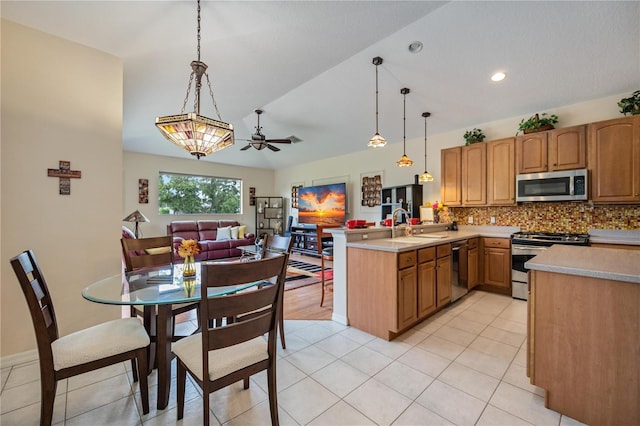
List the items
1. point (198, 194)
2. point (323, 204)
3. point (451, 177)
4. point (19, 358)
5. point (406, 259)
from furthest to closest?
point (198, 194)
point (323, 204)
point (451, 177)
point (406, 259)
point (19, 358)

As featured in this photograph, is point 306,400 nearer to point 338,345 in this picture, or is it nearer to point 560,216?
point 338,345

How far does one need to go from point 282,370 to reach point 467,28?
12.7ft

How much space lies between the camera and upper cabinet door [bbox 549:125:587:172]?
3.43 metres

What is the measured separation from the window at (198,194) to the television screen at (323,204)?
223 centimetres

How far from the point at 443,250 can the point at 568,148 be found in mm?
2334

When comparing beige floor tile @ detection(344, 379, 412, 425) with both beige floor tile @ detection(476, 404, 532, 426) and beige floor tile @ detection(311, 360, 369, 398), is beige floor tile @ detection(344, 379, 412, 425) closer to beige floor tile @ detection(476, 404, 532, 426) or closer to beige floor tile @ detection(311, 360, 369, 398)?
beige floor tile @ detection(311, 360, 369, 398)

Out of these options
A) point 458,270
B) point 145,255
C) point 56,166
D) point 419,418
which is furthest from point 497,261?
point 56,166

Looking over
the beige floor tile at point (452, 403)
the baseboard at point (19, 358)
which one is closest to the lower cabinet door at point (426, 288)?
the beige floor tile at point (452, 403)

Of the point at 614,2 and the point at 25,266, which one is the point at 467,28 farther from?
the point at 25,266

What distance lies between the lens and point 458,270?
3498mm

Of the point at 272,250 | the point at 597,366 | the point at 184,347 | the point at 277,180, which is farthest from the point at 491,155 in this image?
the point at 277,180

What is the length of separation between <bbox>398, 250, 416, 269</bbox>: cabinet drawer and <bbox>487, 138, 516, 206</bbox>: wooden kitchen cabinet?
2.43 m

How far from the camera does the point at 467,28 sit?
9.29 ft

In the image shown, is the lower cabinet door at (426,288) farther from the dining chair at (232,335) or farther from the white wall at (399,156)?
the white wall at (399,156)
